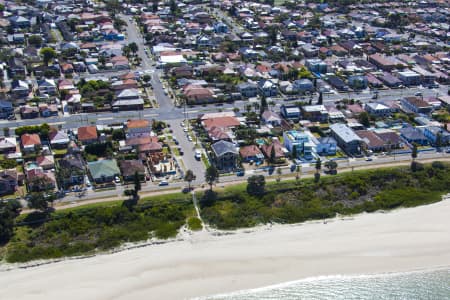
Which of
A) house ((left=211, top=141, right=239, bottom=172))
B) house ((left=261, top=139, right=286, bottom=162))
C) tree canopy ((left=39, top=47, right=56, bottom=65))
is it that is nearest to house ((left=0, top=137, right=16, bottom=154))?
house ((left=211, top=141, right=239, bottom=172))

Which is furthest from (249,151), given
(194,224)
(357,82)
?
(357,82)

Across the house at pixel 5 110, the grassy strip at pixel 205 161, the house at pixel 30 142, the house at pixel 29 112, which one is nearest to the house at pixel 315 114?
the grassy strip at pixel 205 161

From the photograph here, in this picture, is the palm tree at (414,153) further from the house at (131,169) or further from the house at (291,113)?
the house at (131,169)

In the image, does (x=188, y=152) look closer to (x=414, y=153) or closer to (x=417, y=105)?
(x=414, y=153)

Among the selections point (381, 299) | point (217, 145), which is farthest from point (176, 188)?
point (381, 299)

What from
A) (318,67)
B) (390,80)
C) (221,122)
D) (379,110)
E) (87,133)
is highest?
(87,133)

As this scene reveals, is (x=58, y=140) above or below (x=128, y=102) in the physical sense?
above
